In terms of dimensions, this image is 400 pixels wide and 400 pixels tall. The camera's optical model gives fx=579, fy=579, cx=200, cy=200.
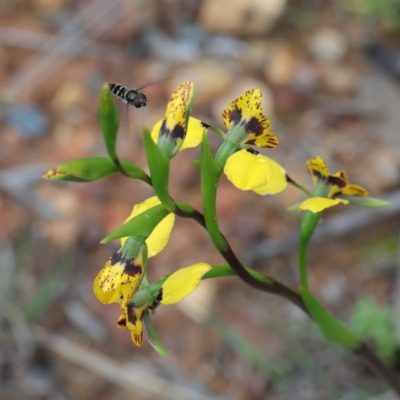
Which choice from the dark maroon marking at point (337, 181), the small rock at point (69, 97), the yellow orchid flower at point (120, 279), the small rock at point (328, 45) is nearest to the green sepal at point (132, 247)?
the yellow orchid flower at point (120, 279)

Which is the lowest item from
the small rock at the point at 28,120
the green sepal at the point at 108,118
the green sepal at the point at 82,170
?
the green sepal at the point at 82,170

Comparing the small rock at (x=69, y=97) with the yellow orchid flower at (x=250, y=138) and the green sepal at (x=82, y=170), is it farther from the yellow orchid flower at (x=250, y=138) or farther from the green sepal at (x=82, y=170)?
the green sepal at (x=82, y=170)

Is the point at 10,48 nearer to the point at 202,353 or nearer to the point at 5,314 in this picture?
the point at 5,314

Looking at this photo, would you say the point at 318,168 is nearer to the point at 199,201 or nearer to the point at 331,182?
the point at 331,182

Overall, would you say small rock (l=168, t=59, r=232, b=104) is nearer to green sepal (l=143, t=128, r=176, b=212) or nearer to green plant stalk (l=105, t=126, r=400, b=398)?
green plant stalk (l=105, t=126, r=400, b=398)

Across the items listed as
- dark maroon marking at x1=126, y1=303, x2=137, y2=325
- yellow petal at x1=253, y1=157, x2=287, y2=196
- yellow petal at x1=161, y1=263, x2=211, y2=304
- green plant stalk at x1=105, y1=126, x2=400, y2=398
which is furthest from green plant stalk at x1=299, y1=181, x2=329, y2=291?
dark maroon marking at x1=126, y1=303, x2=137, y2=325
